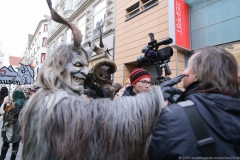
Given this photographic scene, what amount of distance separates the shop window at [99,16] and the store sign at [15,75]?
20.3ft

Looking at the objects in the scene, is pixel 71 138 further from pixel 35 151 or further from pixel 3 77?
pixel 3 77

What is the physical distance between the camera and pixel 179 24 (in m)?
7.16

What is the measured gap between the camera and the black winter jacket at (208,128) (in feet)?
3.30

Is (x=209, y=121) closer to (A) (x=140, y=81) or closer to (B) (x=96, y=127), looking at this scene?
(B) (x=96, y=127)

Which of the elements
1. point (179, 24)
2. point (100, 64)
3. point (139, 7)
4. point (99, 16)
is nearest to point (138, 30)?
point (139, 7)

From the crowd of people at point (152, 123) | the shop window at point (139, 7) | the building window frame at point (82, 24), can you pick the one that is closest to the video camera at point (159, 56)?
the crowd of people at point (152, 123)

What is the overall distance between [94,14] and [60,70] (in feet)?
41.3

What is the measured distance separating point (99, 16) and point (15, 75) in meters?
7.38

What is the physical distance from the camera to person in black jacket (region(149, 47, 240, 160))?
101 cm

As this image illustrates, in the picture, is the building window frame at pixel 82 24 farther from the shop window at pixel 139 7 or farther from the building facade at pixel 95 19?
the shop window at pixel 139 7

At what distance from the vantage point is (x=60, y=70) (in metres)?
1.53

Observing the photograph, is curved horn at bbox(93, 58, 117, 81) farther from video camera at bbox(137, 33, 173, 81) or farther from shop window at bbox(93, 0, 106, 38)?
shop window at bbox(93, 0, 106, 38)

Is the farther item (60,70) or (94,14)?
(94,14)

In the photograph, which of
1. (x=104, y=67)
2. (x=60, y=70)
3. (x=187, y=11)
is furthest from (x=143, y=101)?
(x=187, y=11)
